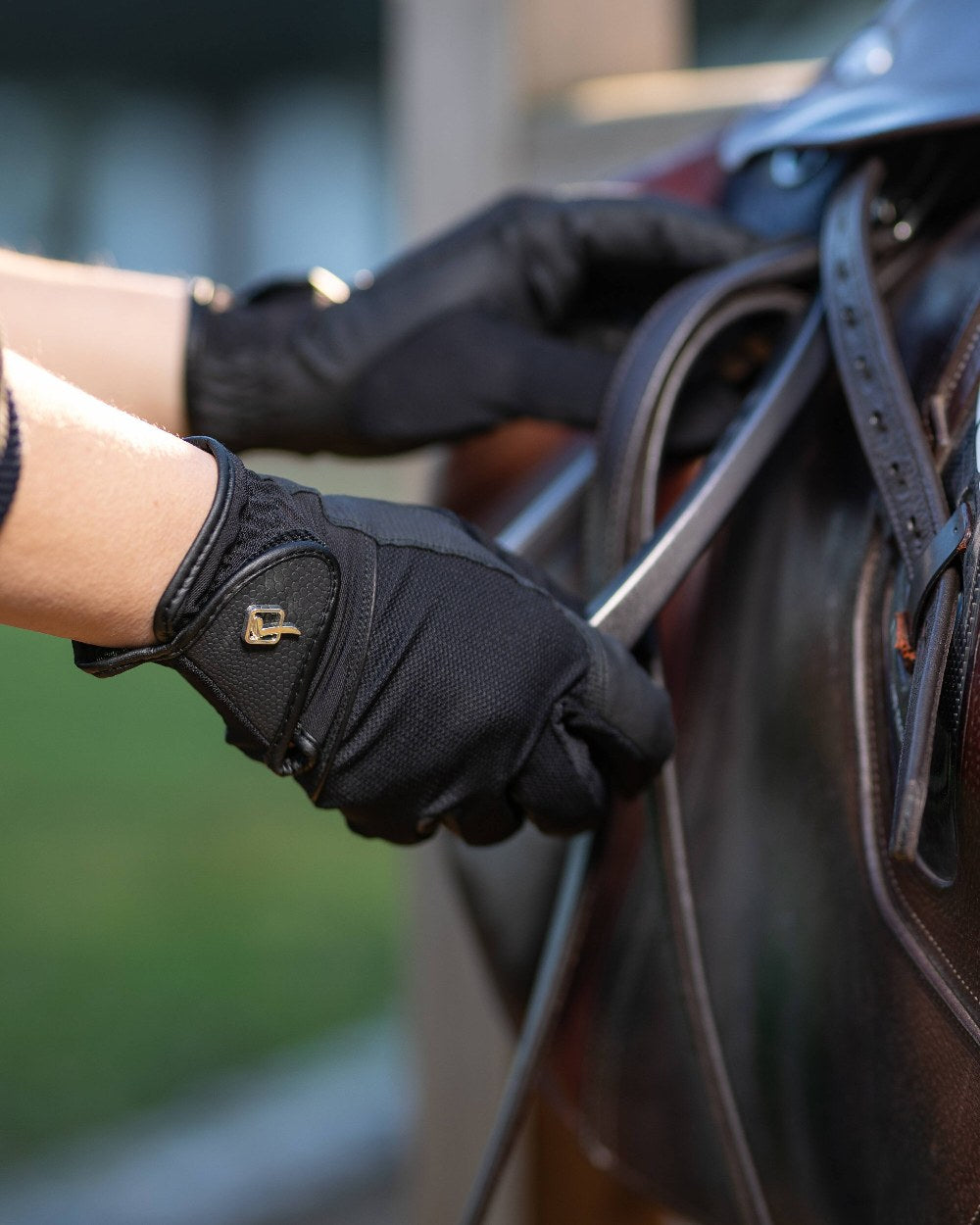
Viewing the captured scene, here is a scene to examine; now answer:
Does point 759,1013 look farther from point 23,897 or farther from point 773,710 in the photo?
point 23,897

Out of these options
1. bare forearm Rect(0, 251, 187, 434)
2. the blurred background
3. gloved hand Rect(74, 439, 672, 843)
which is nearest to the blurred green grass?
the blurred background

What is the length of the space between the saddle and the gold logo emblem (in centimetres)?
15

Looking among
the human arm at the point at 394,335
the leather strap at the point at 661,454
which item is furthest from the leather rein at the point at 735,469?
the human arm at the point at 394,335

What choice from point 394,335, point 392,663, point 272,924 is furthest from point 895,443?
point 272,924

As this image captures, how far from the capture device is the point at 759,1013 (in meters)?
0.56

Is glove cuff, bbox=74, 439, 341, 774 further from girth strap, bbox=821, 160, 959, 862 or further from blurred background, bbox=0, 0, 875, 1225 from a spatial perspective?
blurred background, bbox=0, 0, 875, 1225

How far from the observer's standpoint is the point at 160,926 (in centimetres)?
244

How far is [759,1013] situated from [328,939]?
2036 mm

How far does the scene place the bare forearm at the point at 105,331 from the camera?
74 centimetres

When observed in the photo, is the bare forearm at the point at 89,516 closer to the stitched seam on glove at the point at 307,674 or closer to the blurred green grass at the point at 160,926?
the stitched seam on glove at the point at 307,674

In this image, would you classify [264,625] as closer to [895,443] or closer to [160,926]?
[895,443]

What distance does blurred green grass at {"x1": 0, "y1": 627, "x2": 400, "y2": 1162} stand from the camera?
2.00 meters

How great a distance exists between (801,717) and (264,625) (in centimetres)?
25

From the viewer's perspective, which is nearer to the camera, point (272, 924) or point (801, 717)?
point (801, 717)
